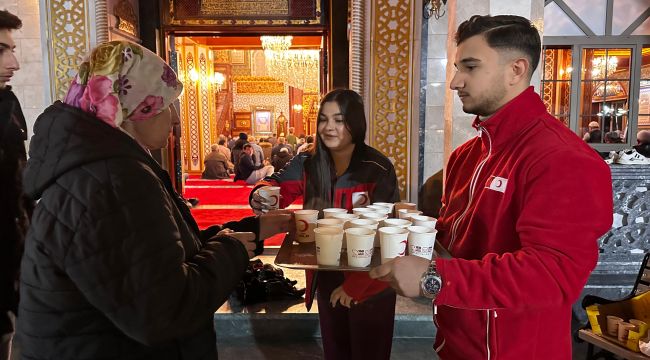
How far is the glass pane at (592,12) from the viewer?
651 centimetres

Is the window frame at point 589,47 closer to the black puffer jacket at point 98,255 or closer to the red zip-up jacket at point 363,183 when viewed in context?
the red zip-up jacket at point 363,183

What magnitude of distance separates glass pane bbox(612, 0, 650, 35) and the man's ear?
638 cm

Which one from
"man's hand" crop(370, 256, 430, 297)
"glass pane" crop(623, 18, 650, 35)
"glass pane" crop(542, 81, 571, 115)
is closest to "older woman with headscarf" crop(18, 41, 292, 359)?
"man's hand" crop(370, 256, 430, 297)

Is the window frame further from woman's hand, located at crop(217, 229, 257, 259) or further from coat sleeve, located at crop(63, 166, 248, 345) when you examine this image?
coat sleeve, located at crop(63, 166, 248, 345)

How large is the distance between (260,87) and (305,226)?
60.6 ft

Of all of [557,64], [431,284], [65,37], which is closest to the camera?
[431,284]

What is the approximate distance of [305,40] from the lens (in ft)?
38.0

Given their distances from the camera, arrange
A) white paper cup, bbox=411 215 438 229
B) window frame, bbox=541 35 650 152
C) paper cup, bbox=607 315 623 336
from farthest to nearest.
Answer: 1. window frame, bbox=541 35 650 152
2. paper cup, bbox=607 315 623 336
3. white paper cup, bbox=411 215 438 229

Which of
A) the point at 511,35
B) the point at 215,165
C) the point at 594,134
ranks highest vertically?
the point at 511,35

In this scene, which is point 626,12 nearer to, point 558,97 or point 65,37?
point 558,97

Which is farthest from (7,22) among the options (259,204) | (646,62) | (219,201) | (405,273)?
(646,62)

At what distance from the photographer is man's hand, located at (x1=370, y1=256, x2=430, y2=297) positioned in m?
1.21

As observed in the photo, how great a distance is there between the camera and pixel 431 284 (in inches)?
46.9

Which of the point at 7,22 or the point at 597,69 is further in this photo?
the point at 597,69
